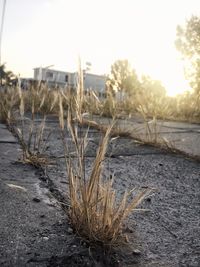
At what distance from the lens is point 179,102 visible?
622 centimetres

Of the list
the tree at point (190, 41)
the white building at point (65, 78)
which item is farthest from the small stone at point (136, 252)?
the tree at point (190, 41)

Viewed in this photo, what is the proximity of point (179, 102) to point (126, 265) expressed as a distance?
224 inches

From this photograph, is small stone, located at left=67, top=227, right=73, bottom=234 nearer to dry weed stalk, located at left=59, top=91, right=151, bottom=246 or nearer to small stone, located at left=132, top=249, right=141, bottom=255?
dry weed stalk, located at left=59, top=91, right=151, bottom=246

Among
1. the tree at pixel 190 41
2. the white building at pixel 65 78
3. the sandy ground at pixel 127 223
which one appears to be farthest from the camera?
the tree at pixel 190 41

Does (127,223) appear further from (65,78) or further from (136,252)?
(65,78)

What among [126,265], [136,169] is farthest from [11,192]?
[136,169]

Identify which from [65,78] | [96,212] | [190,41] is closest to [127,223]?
[96,212]

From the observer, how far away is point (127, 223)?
936mm

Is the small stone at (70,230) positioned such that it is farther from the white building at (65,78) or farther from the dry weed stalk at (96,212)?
the white building at (65,78)

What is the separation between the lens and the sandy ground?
748mm

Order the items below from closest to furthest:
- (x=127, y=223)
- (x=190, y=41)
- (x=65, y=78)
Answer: (x=127, y=223) < (x=65, y=78) < (x=190, y=41)

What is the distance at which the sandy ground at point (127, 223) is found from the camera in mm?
748

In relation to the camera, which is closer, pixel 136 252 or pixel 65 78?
pixel 136 252

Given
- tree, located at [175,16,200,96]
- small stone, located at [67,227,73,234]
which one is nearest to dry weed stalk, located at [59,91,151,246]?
small stone, located at [67,227,73,234]
